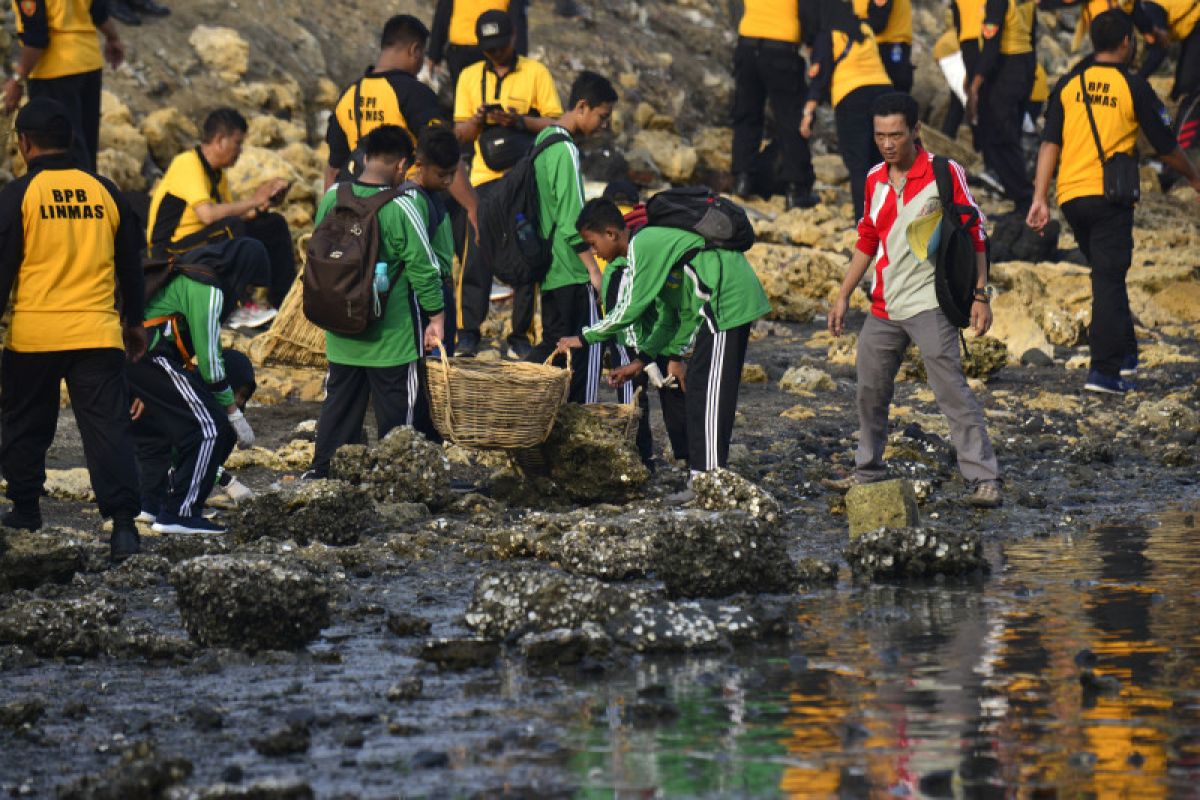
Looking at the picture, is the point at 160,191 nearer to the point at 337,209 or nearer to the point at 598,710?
the point at 337,209

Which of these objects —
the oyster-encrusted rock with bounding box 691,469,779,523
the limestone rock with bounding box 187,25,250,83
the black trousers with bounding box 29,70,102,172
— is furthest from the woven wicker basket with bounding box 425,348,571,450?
the limestone rock with bounding box 187,25,250,83

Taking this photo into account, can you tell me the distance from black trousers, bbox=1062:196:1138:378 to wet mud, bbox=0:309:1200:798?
103 inches

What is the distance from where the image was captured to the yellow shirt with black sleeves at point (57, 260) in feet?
26.6

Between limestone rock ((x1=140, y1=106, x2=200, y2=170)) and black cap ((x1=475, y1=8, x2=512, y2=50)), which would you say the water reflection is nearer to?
black cap ((x1=475, y1=8, x2=512, y2=50))

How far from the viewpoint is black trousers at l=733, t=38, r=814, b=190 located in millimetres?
18094

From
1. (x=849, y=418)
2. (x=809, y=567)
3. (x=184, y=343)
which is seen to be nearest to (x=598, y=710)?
(x=809, y=567)

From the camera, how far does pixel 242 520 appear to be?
8.83 meters

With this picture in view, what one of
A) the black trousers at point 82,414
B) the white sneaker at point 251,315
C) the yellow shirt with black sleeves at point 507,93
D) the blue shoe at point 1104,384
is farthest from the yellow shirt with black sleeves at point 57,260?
the blue shoe at point 1104,384

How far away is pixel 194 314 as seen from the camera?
9.00 meters

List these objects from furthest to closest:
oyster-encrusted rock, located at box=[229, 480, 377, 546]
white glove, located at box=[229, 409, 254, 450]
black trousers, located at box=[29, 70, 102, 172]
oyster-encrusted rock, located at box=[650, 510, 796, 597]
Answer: black trousers, located at box=[29, 70, 102, 172] < white glove, located at box=[229, 409, 254, 450] < oyster-encrusted rock, located at box=[229, 480, 377, 546] < oyster-encrusted rock, located at box=[650, 510, 796, 597]

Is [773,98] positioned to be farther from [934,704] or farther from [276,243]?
[934,704]

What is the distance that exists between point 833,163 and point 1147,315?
5299mm

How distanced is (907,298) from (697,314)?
997 millimetres

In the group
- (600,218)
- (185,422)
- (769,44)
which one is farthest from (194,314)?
(769,44)
